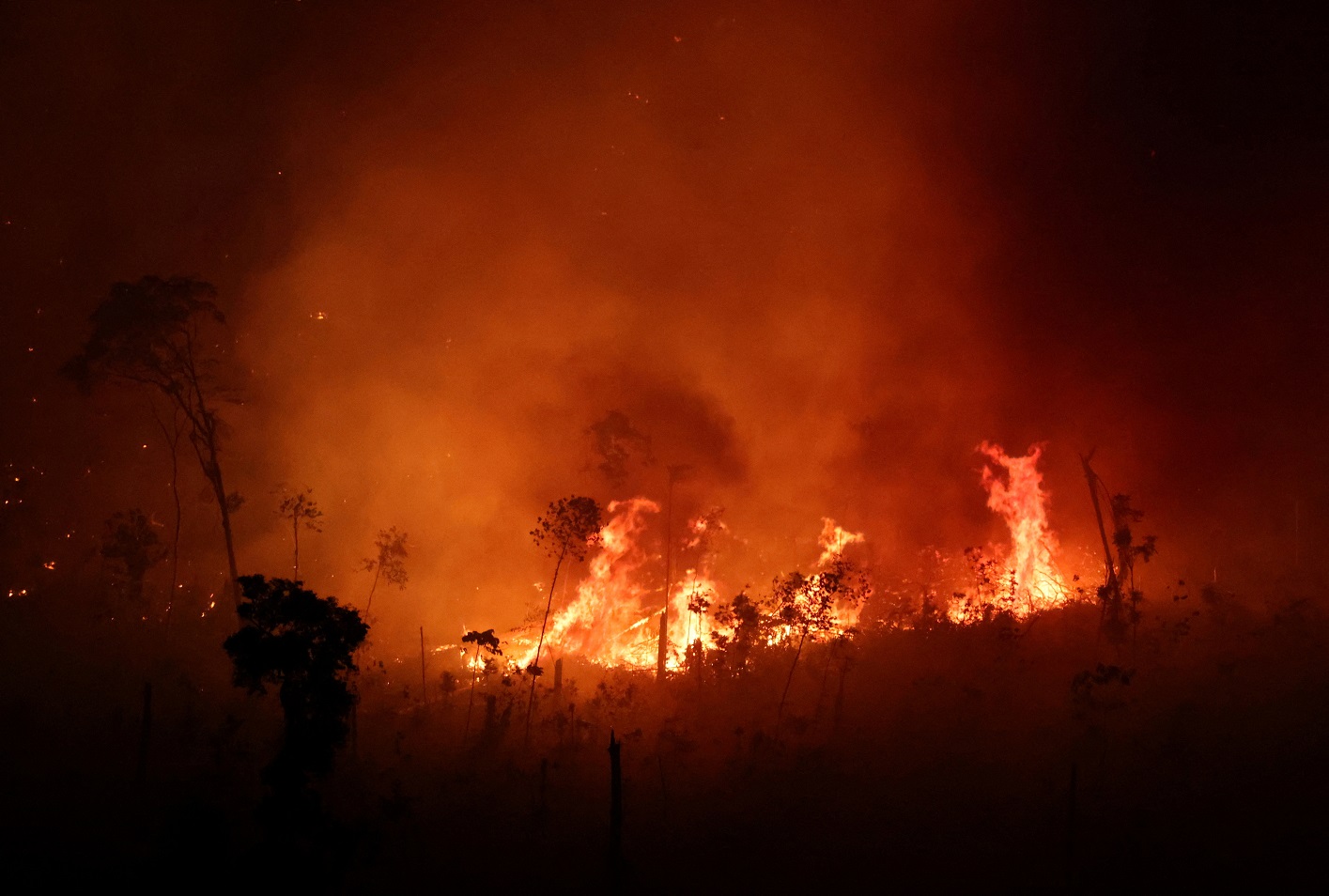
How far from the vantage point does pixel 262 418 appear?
2064 inches

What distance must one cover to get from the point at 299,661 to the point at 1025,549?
3204 centimetres

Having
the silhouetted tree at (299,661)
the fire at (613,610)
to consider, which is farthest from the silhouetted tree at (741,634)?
the silhouetted tree at (299,661)

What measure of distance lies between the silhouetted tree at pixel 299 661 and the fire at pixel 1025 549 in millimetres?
24489

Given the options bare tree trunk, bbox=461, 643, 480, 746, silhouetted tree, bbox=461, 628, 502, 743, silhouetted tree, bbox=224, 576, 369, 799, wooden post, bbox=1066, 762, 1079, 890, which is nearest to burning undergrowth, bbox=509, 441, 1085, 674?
bare tree trunk, bbox=461, 643, 480, 746

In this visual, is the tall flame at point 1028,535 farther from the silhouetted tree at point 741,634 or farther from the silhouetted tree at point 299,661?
the silhouetted tree at point 299,661

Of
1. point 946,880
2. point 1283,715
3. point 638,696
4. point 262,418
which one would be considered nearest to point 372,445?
point 262,418

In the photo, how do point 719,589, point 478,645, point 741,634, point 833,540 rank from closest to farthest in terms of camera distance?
point 478,645
point 741,634
point 719,589
point 833,540

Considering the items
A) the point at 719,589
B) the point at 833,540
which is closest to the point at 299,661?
the point at 719,589

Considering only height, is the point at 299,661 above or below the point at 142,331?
below

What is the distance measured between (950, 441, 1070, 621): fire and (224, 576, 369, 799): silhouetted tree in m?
24.5

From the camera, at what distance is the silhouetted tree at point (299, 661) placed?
12.1 metres

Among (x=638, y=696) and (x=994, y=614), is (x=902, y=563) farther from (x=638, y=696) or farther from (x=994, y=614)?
(x=638, y=696)

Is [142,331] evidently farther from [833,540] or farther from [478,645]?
[833,540]

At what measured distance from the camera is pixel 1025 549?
119 feet
